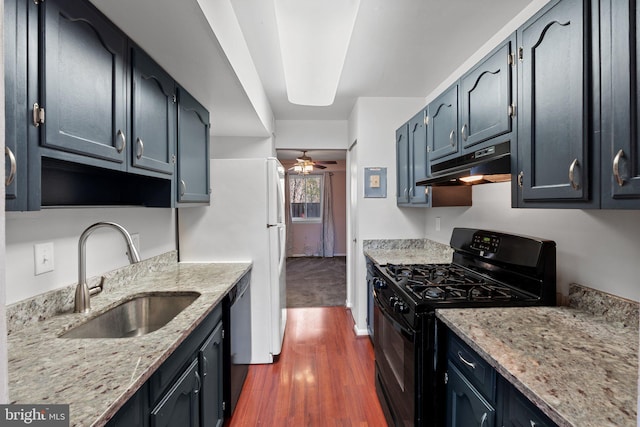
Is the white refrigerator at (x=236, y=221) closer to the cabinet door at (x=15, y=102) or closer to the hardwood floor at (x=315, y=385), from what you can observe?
the hardwood floor at (x=315, y=385)

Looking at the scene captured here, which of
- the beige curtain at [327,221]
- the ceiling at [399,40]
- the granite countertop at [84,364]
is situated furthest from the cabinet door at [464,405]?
the beige curtain at [327,221]

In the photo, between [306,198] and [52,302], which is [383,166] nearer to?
[52,302]

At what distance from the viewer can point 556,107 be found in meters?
1.07

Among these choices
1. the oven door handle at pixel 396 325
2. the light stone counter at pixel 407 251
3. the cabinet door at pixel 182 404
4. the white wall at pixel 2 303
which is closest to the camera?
the white wall at pixel 2 303

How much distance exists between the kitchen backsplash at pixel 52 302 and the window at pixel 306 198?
5.43 m

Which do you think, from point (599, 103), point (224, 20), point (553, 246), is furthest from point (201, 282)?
point (599, 103)

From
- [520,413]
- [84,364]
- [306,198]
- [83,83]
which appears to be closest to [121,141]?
[83,83]

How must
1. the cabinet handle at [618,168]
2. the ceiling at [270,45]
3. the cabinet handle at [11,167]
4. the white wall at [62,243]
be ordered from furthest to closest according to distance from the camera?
the ceiling at [270,45], the white wall at [62,243], the cabinet handle at [618,168], the cabinet handle at [11,167]

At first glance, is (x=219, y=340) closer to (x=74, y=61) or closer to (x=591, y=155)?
(x=74, y=61)

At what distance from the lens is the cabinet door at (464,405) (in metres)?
0.99

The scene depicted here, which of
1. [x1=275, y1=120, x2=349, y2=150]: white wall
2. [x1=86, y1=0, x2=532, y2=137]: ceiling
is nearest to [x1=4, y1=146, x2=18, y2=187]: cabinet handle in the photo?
[x1=86, y1=0, x2=532, y2=137]: ceiling

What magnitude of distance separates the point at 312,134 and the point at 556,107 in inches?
116

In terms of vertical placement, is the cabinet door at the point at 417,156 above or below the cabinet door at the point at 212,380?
above
